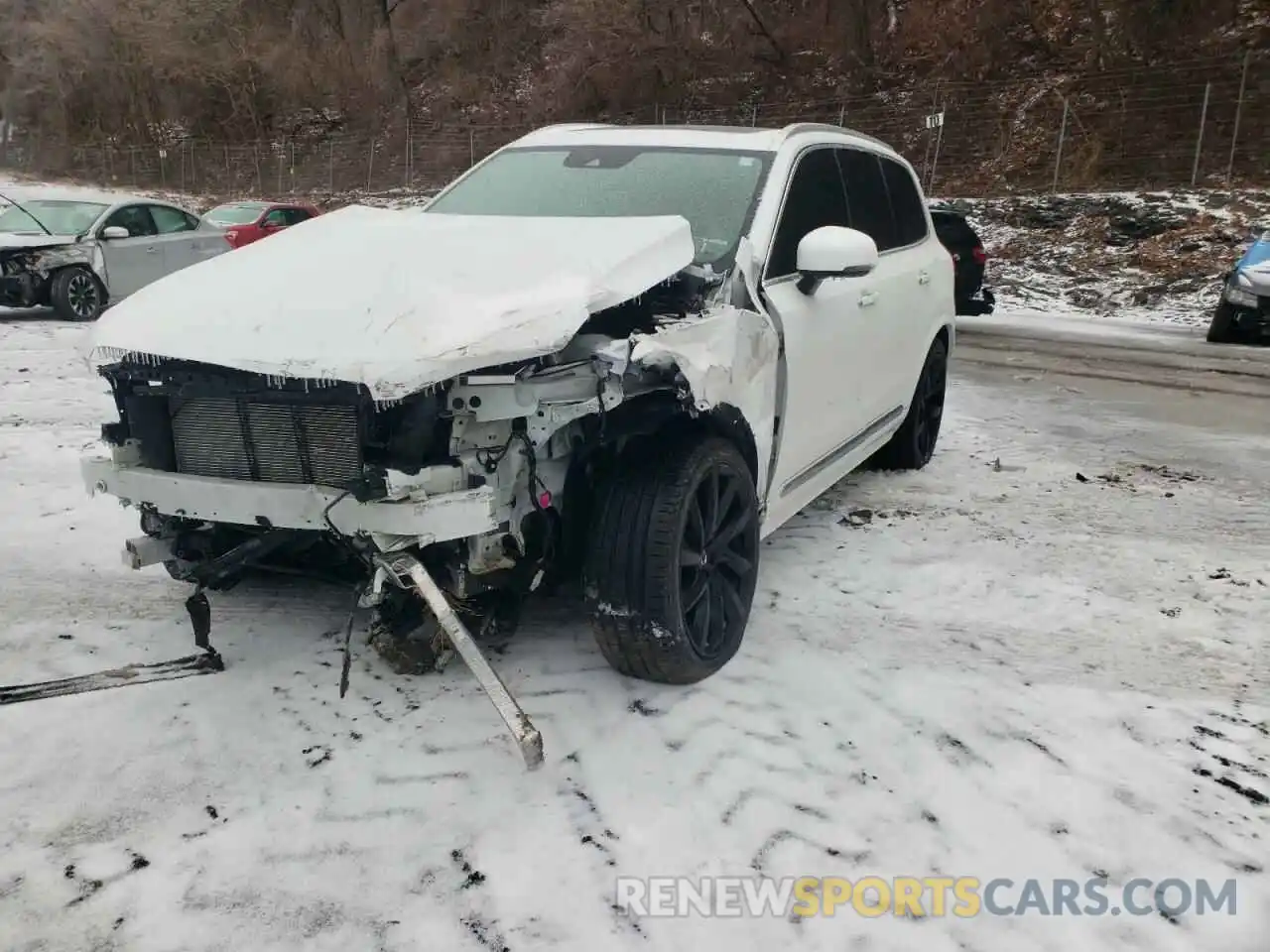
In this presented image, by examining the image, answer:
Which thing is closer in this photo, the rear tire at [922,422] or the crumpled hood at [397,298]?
the crumpled hood at [397,298]

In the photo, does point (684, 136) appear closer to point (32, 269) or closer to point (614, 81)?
point (32, 269)

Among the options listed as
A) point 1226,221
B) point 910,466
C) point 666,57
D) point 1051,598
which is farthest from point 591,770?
point 666,57

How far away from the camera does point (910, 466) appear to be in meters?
5.79

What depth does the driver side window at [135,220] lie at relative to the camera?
11.4 metres

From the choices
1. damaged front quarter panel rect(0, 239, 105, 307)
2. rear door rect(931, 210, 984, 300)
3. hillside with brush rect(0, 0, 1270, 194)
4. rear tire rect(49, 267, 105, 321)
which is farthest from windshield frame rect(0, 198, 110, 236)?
hillside with brush rect(0, 0, 1270, 194)

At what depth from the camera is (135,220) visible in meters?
11.7

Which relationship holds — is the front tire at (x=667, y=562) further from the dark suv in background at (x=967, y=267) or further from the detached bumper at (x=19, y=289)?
the dark suv in background at (x=967, y=267)

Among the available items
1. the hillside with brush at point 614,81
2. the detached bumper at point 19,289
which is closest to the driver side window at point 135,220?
the detached bumper at point 19,289

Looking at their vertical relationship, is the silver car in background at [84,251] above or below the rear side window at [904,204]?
below

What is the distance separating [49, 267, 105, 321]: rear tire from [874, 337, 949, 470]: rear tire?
29.0ft

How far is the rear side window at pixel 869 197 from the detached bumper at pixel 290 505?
8.43 feet

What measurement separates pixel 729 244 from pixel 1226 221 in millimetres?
16193

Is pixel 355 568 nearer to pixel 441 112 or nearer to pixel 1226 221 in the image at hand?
pixel 1226 221

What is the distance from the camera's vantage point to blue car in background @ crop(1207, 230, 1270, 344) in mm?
10992
